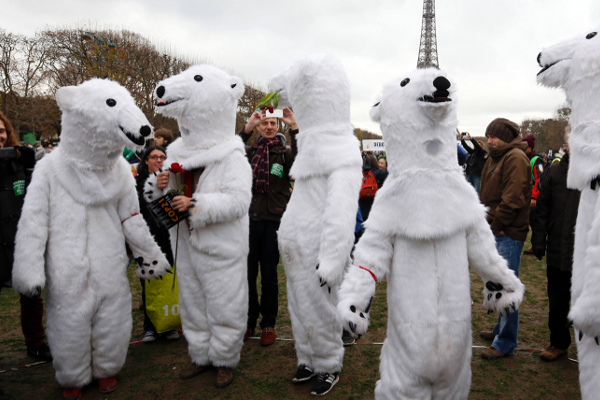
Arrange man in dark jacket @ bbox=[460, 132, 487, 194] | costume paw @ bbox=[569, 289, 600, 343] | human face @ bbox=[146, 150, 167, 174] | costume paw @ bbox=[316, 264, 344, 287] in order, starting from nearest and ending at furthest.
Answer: costume paw @ bbox=[569, 289, 600, 343]
costume paw @ bbox=[316, 264, 344, 287]
human face @ bbox=[146, 150, 167, 174]
man in dark jacket @ bbox=[460, 132, 487, 194]

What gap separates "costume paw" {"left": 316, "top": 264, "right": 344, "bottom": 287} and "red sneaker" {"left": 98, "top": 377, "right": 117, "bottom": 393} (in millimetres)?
1849

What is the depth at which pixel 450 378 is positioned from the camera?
2.00 m

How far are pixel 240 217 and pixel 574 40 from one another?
7.76 ft

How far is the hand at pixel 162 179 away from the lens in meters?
3.24

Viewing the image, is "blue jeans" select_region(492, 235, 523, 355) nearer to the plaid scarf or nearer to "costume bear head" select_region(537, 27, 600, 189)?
"costume bear head" select_region(537, 27, 600, 189)

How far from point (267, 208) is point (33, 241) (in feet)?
6.21

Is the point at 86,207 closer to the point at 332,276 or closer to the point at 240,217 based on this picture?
the point at 240,217

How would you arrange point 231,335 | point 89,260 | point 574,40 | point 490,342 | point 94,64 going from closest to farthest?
point 574,40
point 89,260
point 231,335
point 490,342
point 94,64

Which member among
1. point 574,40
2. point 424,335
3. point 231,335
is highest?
point 574,40

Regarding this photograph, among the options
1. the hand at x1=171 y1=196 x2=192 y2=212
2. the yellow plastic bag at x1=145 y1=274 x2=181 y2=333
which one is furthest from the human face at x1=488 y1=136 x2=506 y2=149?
the yellow plastic bag at x1=145 y1=274 x2=181 y2=333

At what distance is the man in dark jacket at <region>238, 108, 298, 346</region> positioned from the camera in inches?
153

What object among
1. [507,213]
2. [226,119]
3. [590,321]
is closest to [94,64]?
[226,119]

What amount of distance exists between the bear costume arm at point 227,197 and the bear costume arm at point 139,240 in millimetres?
512

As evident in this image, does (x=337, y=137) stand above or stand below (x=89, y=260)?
above
